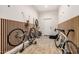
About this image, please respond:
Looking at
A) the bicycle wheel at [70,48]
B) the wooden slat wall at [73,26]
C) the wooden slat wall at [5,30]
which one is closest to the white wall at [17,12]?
the wooden slat wall at [5,30]

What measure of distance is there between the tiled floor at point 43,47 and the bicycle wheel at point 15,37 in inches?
9.6

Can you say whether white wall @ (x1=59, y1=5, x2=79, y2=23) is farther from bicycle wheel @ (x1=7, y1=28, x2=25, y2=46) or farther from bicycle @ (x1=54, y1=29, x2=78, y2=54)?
bicycle wheel @ (x1=7, y1=28, x2=25, y2=46)

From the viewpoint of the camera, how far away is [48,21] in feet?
6.98

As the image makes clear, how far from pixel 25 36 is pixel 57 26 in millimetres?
725

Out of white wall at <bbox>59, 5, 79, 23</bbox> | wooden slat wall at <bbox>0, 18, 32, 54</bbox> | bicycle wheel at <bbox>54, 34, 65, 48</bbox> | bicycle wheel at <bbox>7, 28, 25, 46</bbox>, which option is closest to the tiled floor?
bicycle wheel at <bbox>54, 34, 65, 48</bbox>

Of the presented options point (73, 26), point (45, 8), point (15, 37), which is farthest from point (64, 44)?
point (15, 37)

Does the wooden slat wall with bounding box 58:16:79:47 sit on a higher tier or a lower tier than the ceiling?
lower

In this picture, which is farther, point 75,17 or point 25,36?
point 25,36

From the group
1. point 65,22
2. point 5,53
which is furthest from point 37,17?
point 5,53

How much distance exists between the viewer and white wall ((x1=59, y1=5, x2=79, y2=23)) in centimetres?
190

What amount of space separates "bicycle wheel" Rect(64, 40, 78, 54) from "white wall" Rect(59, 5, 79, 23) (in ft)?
1.62

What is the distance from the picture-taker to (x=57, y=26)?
2.12 metres
